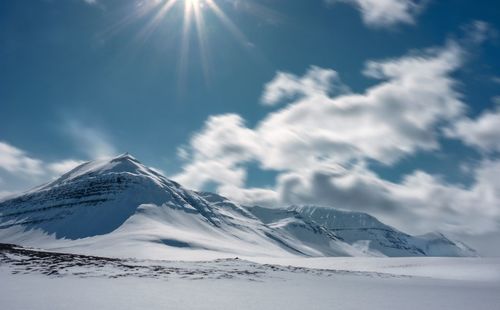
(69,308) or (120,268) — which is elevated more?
(120,268)

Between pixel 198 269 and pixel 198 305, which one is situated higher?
pixel 198 269

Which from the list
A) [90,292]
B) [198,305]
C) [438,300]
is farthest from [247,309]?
[438,300]

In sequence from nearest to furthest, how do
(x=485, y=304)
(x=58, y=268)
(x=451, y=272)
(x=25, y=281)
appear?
(x=485, y=304), (x=25, y=281), (x=58, y=268), (x=451, y=272)

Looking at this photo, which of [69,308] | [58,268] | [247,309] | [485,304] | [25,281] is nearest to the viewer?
[69,308]

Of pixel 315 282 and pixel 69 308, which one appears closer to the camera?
pixel 69 308

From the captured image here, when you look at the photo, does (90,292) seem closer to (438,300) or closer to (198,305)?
(198,305)

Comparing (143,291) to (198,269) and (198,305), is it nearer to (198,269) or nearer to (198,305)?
(198,305)

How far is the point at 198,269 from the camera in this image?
3391 cm

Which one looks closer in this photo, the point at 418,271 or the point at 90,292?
the point at 90,292

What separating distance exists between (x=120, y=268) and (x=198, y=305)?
15.5 m

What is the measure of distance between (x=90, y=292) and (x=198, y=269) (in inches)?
581

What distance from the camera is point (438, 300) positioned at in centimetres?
2252

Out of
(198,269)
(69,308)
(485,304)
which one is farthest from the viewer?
(198,269)

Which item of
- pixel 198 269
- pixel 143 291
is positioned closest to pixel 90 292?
pixel 143 291
